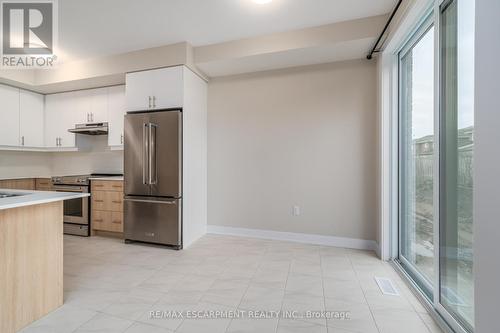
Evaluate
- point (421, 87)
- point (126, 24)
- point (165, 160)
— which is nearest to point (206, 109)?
point (165, 160)

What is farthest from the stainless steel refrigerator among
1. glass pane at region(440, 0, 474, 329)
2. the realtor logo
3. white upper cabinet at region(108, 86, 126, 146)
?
glass pane at region(440, 0, 474, 329)

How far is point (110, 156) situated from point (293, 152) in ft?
11.1

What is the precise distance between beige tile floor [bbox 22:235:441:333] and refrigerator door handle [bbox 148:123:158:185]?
3.17ft

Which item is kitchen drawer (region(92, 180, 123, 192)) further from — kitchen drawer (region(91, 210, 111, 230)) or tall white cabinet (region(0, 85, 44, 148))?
tall white cabinet (region(0, 85, 44, 148))

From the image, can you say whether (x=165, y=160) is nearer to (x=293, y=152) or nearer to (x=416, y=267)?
(x=293, y=152)

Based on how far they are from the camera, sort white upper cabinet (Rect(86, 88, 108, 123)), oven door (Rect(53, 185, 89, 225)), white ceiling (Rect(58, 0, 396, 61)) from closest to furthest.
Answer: white ceiling (Rect(58, 0, 396, 61)) → oven door (Rect(53, 185, 89, 225)) → white upper cabinet (Rect(86, 88, 108, 123))

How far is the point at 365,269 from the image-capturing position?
2.47 metres

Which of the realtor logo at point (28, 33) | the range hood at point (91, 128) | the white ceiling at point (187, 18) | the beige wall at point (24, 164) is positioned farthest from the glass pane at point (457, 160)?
the beige wall at point (24, 164)

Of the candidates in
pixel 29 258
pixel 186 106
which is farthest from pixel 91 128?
pixel 29 258

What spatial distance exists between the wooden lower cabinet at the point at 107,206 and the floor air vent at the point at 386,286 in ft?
11.5

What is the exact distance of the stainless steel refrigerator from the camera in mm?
3070

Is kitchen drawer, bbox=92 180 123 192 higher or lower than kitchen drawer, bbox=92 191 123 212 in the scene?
higher

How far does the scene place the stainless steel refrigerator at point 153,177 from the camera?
307 centimetres

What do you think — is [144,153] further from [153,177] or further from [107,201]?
[107,201]
